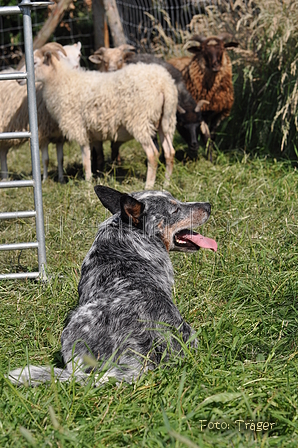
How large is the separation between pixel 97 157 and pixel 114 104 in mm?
1214

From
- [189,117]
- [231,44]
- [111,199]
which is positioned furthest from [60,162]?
[111,199]

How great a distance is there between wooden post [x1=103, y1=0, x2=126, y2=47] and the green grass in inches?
158

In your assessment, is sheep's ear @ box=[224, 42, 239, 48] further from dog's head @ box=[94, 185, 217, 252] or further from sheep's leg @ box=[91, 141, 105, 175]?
dog's head @ box=[94, 185, 217, 252]

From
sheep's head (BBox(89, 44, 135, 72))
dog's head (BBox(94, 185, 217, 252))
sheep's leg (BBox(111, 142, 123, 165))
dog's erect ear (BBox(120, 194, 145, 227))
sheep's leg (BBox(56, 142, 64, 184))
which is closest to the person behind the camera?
dog's erect ear (BBox(120, 194, 145, 227))

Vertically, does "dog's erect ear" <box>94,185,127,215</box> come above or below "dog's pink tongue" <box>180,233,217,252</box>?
above

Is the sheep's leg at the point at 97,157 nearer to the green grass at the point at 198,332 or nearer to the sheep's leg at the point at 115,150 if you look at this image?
the sheep's leg at the point at 115,150

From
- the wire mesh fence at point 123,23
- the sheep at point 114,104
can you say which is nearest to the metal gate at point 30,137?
the sheep at point 114,104

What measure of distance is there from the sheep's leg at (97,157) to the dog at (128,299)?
443 cm

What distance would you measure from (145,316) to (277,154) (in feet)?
15.2

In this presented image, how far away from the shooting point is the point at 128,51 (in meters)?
7.98

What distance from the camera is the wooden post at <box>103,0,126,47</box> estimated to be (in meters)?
8.91

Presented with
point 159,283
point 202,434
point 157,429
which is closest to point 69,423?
point 157,429

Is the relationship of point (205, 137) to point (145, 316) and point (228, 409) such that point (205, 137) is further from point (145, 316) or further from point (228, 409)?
point (228, 409)

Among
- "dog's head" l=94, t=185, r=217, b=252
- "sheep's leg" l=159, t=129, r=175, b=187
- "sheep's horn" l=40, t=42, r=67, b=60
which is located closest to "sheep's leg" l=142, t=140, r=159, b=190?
"sheep's leg" l=159, t=129, r=175, b=187
